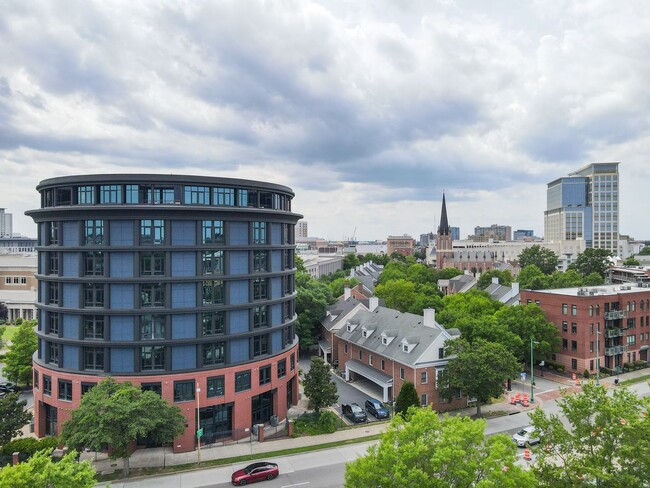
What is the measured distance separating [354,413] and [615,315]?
4200 centimetres

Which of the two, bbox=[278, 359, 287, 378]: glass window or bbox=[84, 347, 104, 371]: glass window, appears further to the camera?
bbox=[278, 359, 287, 378]: glass window

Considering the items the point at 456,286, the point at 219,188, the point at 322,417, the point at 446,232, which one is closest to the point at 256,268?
the point at 219,188

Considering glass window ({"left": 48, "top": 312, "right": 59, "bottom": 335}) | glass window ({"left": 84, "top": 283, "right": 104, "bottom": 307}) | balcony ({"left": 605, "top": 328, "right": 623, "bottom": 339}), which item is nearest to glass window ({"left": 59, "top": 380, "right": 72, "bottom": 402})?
glass window ({"left": 48, "top": 312, "right": 59, "bottom": 335})

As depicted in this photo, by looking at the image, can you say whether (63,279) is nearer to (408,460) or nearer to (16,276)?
(408,460)

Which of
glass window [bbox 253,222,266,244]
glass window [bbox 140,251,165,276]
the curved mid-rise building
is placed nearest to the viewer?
the curved mid-rise building

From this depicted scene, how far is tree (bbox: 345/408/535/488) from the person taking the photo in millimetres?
18938

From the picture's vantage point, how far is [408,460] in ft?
65.4

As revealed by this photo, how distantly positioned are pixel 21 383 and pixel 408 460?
5423 centimetres

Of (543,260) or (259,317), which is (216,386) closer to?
(259,317)

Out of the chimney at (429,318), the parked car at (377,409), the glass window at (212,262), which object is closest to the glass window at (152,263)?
the glass window at (212,262)

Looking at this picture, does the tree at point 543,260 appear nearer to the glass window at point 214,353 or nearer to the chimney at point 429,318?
A: the chimney at point 429,318

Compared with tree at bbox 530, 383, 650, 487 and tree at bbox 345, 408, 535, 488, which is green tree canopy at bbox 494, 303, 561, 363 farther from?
tree at bbox 345, 408, 535, 488

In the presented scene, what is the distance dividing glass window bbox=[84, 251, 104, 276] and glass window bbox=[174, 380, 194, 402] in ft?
39.2

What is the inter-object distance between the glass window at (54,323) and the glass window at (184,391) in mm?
12678
